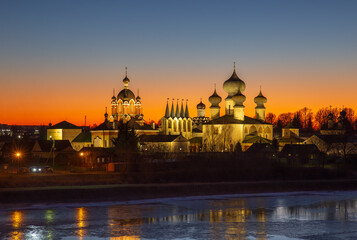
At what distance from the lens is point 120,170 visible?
54031 mm

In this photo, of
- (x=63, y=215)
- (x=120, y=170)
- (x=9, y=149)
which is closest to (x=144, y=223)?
(x=63, y=215)

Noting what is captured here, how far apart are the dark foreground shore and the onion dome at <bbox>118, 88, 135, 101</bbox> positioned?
151ft

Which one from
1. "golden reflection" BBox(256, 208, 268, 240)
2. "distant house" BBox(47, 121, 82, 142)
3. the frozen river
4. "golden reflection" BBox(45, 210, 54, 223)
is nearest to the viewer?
"golden reflection" BBox(256, 208, 268, 240)

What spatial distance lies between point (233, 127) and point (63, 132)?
34.8 meters

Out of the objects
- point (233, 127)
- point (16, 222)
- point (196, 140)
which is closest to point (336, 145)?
point (233, 127)

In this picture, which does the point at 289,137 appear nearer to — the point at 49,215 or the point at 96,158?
the point at 96,158

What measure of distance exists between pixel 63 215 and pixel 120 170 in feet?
72.0

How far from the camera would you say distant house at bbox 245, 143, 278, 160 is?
63381mm

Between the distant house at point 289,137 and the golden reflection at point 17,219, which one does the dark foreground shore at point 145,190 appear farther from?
the distant house at point 289,137

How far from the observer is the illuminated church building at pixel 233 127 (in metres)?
81.6

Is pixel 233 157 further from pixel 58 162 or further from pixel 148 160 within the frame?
pixel 58 162

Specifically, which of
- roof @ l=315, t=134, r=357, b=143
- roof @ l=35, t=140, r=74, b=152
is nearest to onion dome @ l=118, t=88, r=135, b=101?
roof @ l=35, t=140, r=74, b=152

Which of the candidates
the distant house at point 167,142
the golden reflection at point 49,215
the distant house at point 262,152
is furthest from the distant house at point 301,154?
the golden reflection at point 49,215

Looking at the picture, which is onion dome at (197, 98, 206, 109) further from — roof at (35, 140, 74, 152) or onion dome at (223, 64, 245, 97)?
roof at (35, 140, 74, 152)
